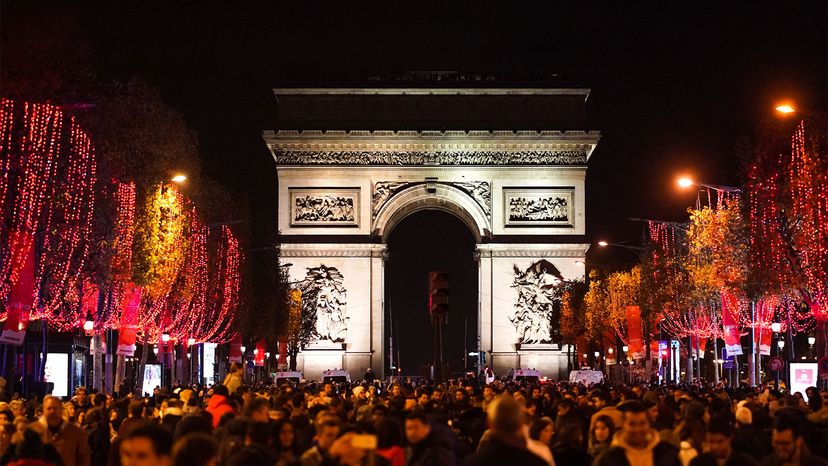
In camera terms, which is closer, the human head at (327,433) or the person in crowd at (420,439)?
the human head at (327,433)

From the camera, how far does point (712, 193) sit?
88.2 m

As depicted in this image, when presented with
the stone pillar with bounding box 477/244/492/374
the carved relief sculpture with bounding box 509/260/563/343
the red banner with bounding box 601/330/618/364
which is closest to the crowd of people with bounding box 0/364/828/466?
the carved relief sculpture with bounding box 509/260/563/343

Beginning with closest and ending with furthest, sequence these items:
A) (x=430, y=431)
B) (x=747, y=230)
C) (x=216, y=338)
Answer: (x=430, y=431) → (x=747, y=230) → (x=216, y=338)

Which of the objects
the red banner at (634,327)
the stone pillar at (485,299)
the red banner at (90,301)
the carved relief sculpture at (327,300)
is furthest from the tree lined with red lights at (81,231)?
the stone pillar at (485,299)

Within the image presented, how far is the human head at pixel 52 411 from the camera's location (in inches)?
706

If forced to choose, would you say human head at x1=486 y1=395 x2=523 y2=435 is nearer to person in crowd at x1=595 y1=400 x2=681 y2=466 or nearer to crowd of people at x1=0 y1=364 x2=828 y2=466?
crowd of people at x1=0 y1=364 x2=828 y2=466

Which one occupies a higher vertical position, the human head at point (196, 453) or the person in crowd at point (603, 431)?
the human head at point (196, 453)

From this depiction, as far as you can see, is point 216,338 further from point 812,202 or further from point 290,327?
point 812,202

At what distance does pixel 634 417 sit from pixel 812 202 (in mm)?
27968

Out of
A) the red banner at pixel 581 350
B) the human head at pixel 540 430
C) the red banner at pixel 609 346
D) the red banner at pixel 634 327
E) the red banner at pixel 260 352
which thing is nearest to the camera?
the human head at pixel 540 430

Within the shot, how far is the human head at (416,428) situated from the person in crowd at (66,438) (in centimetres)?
494

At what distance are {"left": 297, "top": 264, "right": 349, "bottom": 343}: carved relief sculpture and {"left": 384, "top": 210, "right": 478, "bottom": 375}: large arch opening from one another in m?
46.4

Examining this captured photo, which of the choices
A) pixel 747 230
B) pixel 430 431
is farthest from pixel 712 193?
pixel 430 431

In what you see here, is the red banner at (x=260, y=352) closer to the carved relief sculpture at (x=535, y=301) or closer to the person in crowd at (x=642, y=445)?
the carved relief sculpture at (x=535, y=301)
